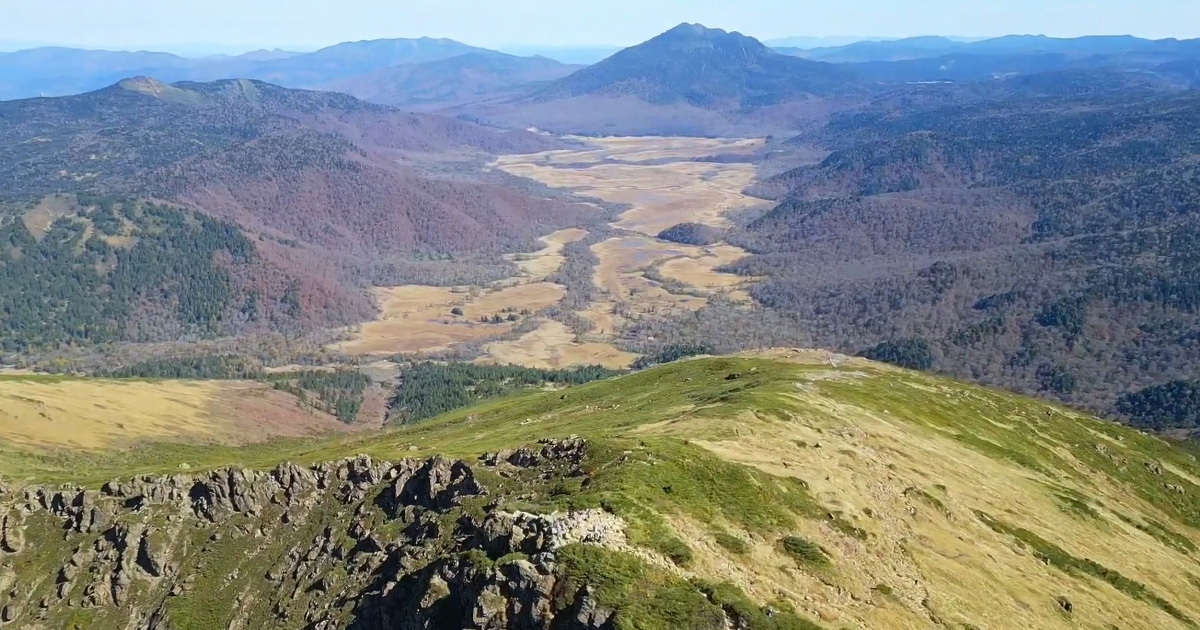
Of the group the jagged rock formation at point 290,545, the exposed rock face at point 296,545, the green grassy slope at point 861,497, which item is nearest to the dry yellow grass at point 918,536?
the green grassy slope at point 861,497

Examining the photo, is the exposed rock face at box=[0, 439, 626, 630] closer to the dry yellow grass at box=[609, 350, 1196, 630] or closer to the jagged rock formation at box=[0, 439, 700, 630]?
the jagged rock formation at box=[0, 439, 700, 630]

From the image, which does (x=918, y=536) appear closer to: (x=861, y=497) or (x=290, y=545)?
(x=861, y=497)

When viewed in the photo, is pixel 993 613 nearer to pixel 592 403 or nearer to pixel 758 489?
pixel 758 489

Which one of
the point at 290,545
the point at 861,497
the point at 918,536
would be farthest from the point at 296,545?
the point at 918,536

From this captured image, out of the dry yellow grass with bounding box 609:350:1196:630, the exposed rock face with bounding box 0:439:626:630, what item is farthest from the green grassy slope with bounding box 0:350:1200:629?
the exposed rock face with bounding box 0:439:626:630

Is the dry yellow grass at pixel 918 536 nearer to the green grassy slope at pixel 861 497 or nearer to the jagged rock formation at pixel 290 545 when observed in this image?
the green grassy slope at pixel 861 497

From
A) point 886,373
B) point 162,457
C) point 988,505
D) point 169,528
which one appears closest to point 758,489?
point 988,505
